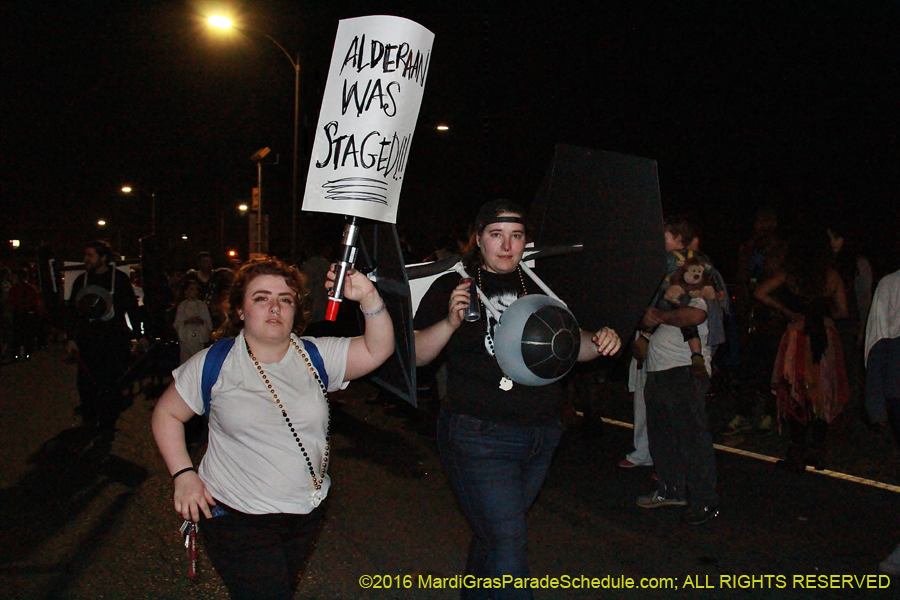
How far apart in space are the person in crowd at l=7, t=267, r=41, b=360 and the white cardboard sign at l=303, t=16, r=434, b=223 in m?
13.9

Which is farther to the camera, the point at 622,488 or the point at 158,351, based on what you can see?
the point at 158,351

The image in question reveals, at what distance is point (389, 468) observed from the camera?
6727mm

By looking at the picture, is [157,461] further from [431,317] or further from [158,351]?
[431,317]

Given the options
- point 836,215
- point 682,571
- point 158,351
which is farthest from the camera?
point 158,351

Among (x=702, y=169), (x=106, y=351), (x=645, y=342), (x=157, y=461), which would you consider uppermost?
(x=702, y=169)

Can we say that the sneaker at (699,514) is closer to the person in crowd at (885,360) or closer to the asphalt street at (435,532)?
the asphalt street at (435,532)

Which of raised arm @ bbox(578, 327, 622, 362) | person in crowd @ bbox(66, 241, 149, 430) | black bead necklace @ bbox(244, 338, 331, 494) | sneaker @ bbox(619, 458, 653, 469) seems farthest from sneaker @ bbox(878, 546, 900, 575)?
person in crowd @ bbox(66, 241, 149, 430)

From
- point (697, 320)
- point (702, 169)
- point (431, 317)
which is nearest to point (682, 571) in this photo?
point (697, 320)

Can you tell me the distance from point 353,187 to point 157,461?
4.97 meters

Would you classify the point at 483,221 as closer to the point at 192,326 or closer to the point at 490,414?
the point at 490,414

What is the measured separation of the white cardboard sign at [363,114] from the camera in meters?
2.66

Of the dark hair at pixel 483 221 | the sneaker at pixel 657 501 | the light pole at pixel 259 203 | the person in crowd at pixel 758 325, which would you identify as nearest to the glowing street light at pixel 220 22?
the light pole at pixel 259 203

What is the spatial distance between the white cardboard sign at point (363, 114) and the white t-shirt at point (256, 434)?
2.12ft

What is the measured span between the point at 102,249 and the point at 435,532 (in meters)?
4.46
